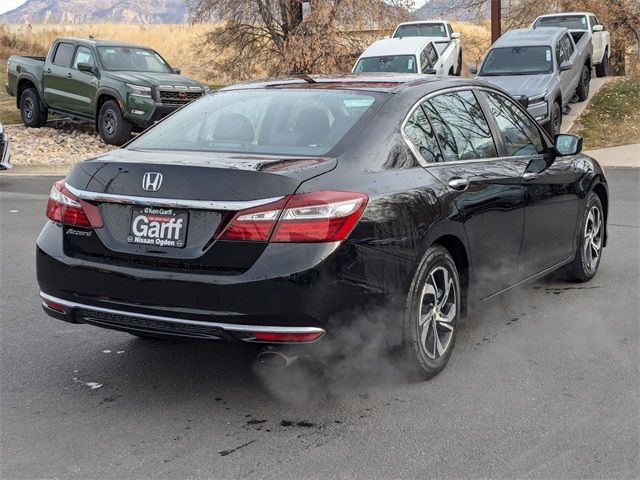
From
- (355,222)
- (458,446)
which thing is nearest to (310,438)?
(458,446)

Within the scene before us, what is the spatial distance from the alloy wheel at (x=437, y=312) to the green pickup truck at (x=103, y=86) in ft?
41.2

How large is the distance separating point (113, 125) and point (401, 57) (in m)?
6.99

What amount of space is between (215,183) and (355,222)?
67cm

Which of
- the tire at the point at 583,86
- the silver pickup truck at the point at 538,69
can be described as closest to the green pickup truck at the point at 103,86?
the silver pickup truck at the point at 538,69

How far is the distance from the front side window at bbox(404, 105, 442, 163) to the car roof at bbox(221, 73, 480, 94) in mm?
188

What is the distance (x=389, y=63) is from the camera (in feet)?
67.5

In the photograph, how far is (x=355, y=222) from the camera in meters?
4.14

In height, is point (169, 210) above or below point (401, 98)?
below

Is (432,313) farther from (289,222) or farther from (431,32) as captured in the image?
(431,32)

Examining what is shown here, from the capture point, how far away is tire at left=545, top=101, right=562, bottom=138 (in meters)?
16.3

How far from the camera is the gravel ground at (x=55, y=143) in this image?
695 inches

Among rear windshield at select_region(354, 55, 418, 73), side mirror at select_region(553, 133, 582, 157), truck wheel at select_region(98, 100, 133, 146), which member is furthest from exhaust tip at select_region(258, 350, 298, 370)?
rear windshield at select_region(354, 55, 418, 73)

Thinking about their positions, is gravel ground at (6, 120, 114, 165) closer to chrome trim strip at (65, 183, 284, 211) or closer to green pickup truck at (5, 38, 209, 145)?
green pickup truck at (5, 38, 209, 145)

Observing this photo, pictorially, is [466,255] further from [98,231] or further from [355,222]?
[98,231]
